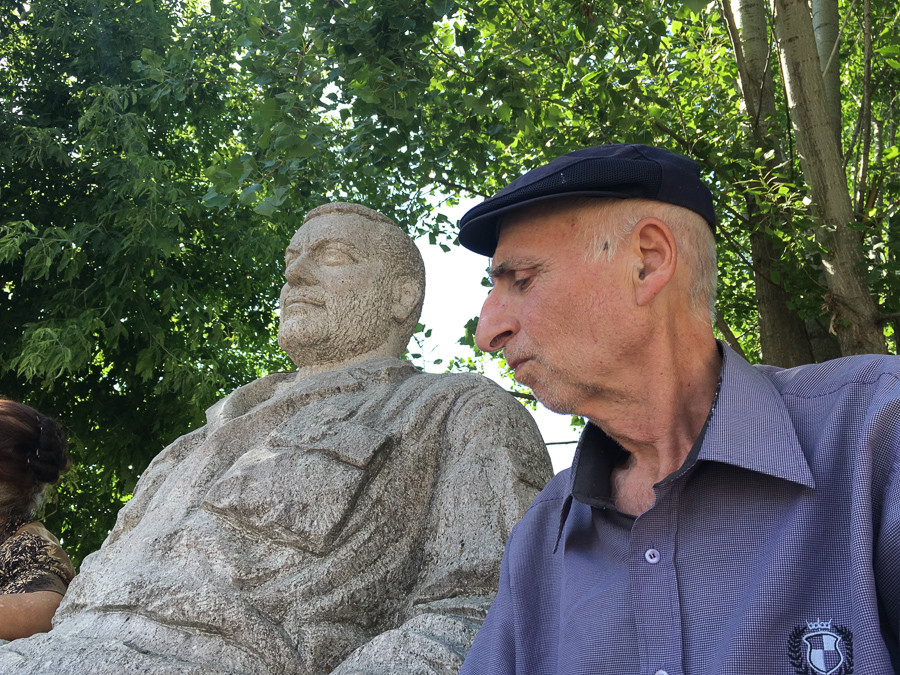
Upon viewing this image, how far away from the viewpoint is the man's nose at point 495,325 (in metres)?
1.89

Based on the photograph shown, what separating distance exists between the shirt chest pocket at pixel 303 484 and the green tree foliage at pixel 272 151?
1818 mm

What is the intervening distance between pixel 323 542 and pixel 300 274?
1.45 m

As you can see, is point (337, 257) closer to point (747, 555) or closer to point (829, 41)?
point (747, 555)

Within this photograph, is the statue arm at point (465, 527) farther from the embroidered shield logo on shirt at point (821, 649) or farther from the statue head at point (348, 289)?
the embroidered shield logo on shirt at point (821, 649)

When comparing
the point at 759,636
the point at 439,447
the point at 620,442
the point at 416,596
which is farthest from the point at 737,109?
the point at 759,636

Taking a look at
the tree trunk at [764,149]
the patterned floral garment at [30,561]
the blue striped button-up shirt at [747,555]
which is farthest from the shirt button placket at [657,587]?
the tree trunk at [764,149]

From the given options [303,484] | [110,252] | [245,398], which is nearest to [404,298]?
[245,398]

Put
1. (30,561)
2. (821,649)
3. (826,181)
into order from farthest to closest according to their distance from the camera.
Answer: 1. (826,181)
2. (30,561)
3. (821,649)

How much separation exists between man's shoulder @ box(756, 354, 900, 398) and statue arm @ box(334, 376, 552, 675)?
1118 millimetres

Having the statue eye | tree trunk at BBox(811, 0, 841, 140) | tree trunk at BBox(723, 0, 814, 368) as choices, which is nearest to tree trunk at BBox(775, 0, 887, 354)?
tree trunk at BBox(723, 0, 814, 368)

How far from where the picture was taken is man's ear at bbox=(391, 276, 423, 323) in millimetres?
4035

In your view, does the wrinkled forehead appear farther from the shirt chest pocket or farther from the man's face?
the man's face

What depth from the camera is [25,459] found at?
3730 mm

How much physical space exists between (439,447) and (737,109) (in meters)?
4.60
